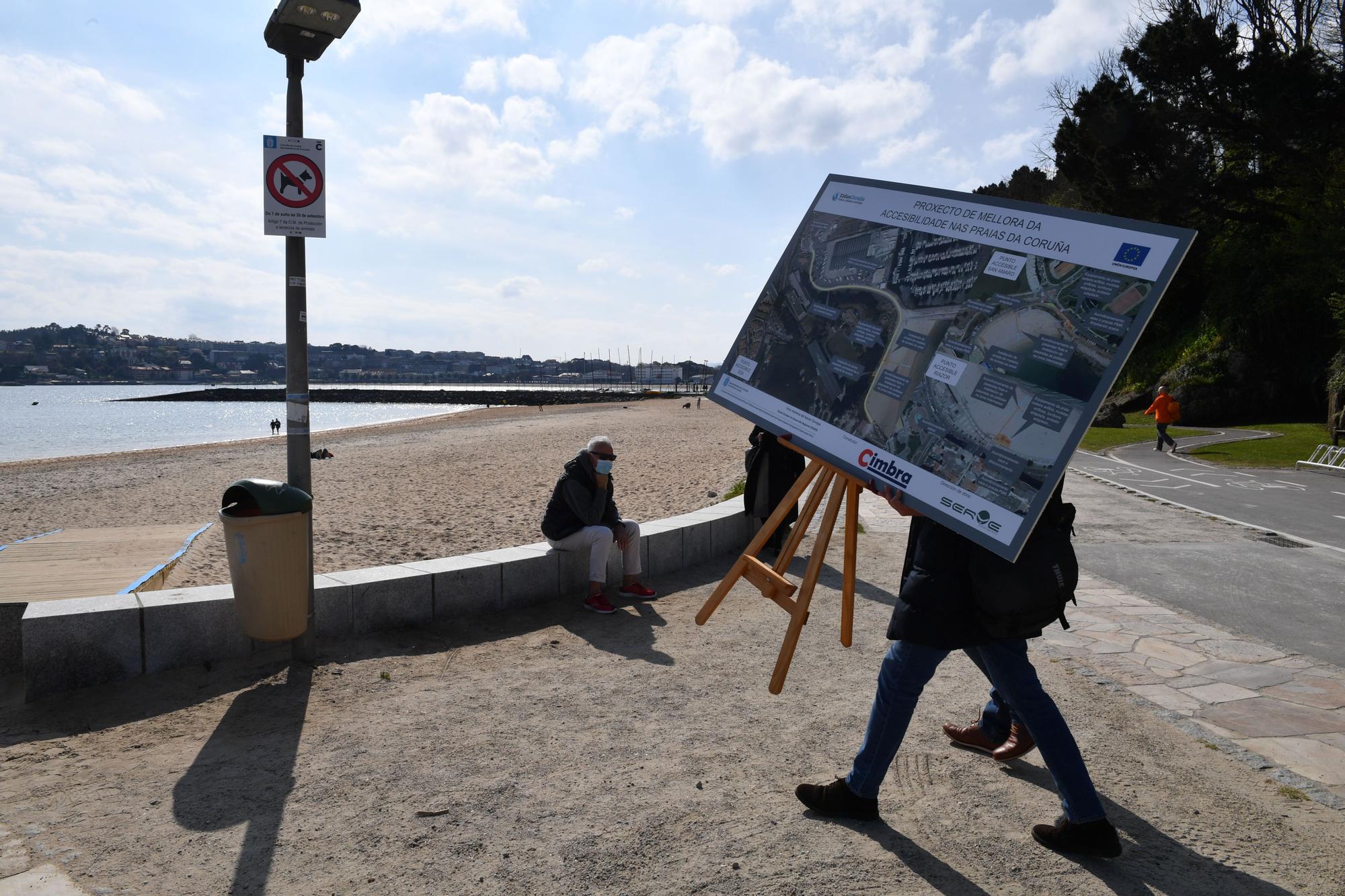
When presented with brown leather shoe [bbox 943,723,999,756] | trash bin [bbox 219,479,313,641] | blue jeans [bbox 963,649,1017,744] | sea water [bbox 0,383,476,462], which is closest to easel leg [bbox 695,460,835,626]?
blue jeans [bbox 963,649,1017,744]

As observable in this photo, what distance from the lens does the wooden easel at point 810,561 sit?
3135mm

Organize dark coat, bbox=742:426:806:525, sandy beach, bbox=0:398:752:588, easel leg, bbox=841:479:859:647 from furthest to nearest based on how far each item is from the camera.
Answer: sandy beach, bbox=0:398:752:588 → dark coat, bbox=742:426:806:525 → easel leg, bbox=841:479:859:647

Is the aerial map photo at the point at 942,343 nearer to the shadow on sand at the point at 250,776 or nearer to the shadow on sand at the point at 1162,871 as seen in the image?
the shadow on sand at the point at 1162,871

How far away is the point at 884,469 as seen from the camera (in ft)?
9.67

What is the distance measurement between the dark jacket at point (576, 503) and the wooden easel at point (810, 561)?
101 inches

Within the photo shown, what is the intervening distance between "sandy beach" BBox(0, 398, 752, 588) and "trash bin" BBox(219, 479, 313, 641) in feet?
10.9

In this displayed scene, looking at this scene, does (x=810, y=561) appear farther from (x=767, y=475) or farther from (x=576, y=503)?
(x=767, y=475)

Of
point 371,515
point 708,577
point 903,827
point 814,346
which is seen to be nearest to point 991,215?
point 814,346

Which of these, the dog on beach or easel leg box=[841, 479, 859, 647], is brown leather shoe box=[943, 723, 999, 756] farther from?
the dog on beach

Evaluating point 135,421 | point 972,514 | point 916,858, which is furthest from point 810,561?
point 135,421

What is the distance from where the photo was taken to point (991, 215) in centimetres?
296

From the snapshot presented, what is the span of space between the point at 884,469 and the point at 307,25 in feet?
12.5

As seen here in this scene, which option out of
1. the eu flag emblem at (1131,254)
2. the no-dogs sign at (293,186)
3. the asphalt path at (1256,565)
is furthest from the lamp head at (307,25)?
the asphalt path at (1256,565)

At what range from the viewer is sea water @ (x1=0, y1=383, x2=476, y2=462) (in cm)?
4409
